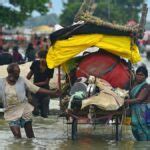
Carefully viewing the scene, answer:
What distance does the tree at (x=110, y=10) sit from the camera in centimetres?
8419

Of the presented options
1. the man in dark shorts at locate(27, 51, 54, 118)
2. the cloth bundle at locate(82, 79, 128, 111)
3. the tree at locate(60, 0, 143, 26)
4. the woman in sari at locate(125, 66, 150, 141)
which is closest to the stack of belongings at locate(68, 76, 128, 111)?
the cloth bundle at locate(82, 79, 128, 111)

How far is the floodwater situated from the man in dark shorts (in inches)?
33.7

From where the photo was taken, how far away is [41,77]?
1412 cm

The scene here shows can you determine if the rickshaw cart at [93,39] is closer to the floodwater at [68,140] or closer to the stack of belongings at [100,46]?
the stack of belongings at [100,46]

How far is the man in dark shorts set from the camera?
14008 mm

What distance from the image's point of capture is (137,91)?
10.9 m

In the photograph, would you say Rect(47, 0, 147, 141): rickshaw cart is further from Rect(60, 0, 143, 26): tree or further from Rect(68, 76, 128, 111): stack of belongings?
Rect(60, 0, 143, 26): tree

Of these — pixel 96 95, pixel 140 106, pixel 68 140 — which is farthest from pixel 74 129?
pixel 140 106

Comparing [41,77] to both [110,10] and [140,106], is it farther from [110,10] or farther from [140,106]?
[110,10]

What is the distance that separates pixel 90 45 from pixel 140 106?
4.04 feet

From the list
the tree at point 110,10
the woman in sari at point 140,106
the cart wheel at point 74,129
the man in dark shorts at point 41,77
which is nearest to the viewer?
the woman in sari at point 140,106

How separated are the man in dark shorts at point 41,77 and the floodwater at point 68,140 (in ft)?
2.81

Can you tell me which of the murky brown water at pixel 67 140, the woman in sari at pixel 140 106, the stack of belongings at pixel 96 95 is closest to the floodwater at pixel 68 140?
the murky brown water at pixel 67 140

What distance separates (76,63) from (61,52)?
25.2 inches
